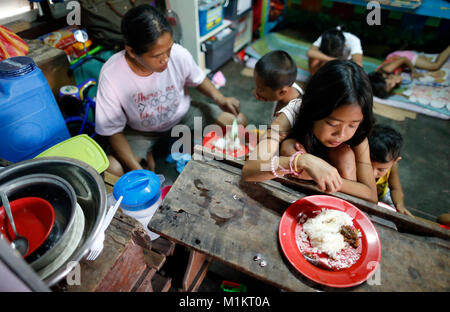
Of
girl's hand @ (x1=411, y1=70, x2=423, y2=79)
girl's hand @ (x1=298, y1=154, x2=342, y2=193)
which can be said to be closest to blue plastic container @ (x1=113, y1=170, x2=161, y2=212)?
girl's hand @ (x1=298, y1=154, x2=342, y2=193)

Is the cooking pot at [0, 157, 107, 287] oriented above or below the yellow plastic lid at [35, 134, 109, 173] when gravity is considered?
above

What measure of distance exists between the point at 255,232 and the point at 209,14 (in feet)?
11.4

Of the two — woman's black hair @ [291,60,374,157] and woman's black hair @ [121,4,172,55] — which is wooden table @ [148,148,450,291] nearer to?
woman's black hair @ [291,60,374,157]

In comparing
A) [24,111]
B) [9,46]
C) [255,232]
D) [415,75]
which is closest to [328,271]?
[255,232]

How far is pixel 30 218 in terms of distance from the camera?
0.94 meters

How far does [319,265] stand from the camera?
1.02m

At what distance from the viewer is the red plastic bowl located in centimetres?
89

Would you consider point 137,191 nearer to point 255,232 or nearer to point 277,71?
point 255,232

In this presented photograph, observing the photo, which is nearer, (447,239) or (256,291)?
(447,239)

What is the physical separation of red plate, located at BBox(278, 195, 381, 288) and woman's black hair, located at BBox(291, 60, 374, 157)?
457mm

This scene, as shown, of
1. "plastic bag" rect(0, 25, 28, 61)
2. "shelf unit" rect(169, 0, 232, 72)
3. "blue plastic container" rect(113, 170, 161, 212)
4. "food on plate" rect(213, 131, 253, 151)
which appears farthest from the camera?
"shelf unit" rect(169, 0, 232, 72)

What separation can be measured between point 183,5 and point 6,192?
3.26 m
